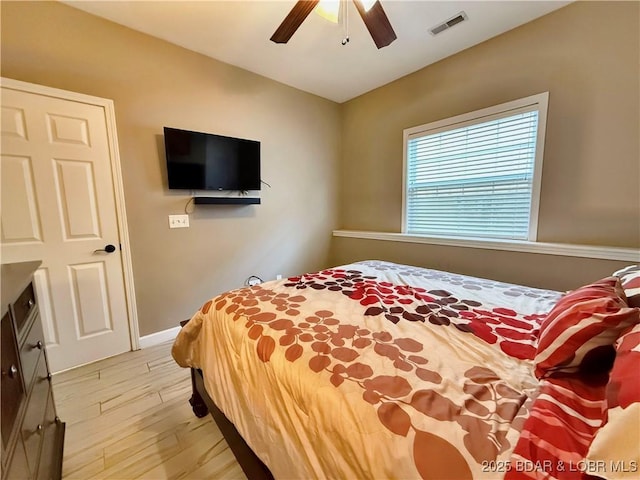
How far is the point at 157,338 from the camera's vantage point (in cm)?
244

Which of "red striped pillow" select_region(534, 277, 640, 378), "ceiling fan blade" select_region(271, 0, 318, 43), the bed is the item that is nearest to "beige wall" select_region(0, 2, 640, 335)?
the bed

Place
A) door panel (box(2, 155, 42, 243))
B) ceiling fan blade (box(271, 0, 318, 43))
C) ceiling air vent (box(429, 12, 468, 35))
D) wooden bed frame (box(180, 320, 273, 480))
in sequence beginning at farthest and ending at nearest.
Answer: ceiling air vent (box(429, 12, 468, 35)), door panel (box(2, 155, 42, 243)), ceiling fan blade (box(271, 0, 318, 43)), wooden bed frame (box(180, 320, 273, 480))

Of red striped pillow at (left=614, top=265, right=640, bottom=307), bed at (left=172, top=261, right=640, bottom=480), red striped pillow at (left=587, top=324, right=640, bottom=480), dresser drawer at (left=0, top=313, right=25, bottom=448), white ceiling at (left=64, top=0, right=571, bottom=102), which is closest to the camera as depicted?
red striped pillow at (left=587, top=324, right=640, bottom=480)

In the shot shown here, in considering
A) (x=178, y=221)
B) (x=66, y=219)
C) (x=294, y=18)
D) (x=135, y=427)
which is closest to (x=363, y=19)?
(x=294, y=18)

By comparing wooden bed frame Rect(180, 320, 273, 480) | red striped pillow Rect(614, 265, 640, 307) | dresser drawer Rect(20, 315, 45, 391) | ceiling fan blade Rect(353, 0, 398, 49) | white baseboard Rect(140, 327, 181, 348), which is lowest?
white baseboard Rect(140, 327, 181, 348)

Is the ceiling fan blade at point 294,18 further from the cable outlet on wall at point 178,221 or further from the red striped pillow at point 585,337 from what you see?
the red striped pillow at point 585,337

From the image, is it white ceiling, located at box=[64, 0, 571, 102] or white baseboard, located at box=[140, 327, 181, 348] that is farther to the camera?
white baseboard, located at box=[140, 327, 181, 348]

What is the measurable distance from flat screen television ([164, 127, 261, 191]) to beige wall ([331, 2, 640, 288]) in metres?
1.99

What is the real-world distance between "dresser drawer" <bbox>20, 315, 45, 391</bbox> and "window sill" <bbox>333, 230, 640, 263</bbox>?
295 centimetres

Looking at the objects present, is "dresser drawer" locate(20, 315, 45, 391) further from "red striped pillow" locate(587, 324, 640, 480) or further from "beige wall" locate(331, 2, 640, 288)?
"beige wall" locate(331, 2, 640, 288)

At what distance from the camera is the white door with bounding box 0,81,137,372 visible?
69.9 inches

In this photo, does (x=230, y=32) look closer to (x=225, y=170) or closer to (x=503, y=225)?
(x=225, y=170)

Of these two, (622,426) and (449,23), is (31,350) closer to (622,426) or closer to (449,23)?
(622,426)

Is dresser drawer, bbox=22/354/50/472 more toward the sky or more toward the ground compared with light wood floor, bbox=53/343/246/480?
more toward the sky
